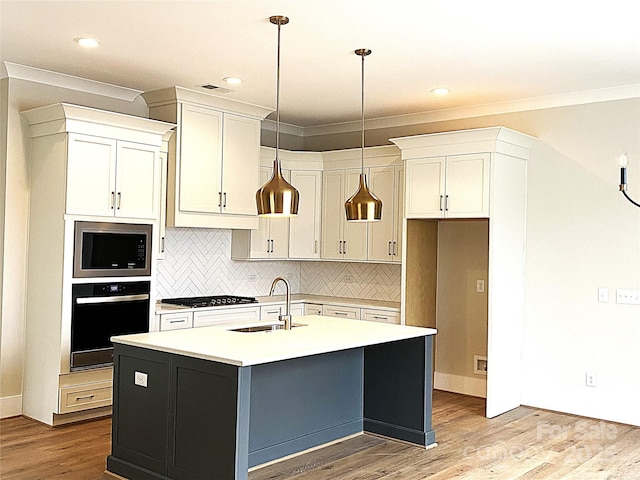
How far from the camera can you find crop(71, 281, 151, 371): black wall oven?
5000mm

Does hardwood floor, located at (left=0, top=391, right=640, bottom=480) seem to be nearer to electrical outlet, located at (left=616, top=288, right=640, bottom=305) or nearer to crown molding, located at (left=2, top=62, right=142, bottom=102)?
electrical outlet, located at (left=616, top=288, right=640, bottom=305)

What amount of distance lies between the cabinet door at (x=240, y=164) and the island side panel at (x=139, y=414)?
2450mm

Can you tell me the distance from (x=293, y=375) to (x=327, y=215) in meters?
2.94

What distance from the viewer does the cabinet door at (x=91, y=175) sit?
4.92m

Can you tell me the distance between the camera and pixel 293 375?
439 centimetres

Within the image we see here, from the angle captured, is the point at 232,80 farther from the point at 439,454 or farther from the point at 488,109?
the point at 439,454

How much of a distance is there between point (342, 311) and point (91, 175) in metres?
2.79

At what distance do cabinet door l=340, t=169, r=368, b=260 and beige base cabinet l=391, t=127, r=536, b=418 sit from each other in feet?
2.13

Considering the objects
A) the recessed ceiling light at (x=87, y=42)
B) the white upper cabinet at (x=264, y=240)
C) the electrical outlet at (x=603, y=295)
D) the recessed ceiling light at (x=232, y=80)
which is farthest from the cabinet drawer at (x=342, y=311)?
the recessed ceiling light at (x=87, y=42)

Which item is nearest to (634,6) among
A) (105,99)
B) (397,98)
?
(397,98)

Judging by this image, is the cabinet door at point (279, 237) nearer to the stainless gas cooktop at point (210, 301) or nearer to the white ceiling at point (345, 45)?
the stainless gas cooktop at point (210, 301)

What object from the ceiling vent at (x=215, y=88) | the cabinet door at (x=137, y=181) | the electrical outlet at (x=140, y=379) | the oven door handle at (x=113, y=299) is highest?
the ceiling vent at (x=215, y=88)

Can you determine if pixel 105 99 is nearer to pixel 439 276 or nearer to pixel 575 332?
pixel 439 276

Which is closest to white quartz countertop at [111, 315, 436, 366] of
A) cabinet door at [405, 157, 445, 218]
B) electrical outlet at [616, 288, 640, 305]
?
cabinet door at [405, 157, 445, 218]
